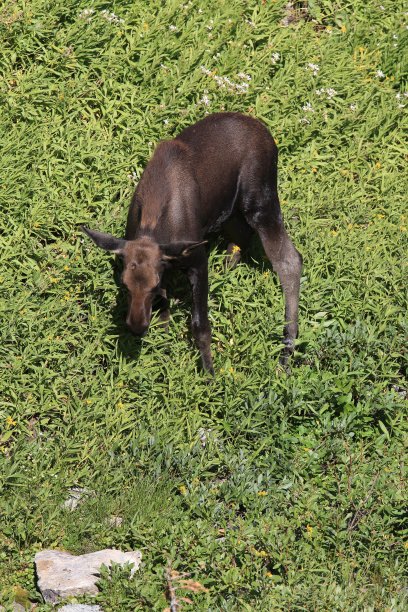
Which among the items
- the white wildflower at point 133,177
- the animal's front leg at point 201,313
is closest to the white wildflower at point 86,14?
the white wildflower at point 133,177

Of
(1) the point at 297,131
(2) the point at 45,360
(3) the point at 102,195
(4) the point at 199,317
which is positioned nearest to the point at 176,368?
(4) the point at 199,317

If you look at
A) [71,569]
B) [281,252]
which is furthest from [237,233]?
[71,569]

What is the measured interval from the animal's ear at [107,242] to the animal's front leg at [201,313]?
2.24 feet

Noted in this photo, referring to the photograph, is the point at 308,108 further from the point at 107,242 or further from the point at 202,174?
the point at 107,242

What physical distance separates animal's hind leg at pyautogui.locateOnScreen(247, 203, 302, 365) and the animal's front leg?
0.76 m

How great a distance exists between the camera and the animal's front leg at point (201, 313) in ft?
27.5

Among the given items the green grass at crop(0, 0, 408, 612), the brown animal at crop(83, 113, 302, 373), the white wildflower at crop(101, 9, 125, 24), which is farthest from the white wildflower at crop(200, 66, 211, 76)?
the brown animal at crop(83, 113, 302, 373)

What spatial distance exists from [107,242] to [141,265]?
0.30m

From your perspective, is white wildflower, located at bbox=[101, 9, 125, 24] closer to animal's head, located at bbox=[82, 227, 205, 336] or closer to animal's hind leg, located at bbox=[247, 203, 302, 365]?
animal's hind leg, located at bbox=[247, 203, 302, 365]

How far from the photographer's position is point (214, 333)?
28.3 feet

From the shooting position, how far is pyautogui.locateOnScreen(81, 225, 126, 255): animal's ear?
25.7ft

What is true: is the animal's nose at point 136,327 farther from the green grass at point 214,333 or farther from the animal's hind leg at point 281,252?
the animal's hind leg at point 281,252

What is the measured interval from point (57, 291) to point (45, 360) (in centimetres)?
62

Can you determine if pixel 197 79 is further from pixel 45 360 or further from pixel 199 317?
pixel 45 360
